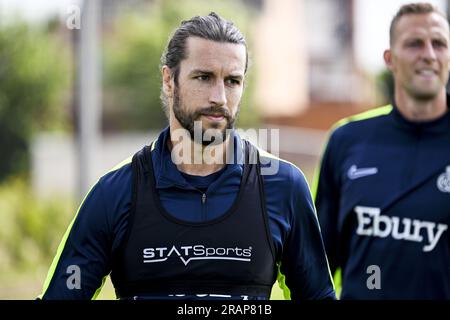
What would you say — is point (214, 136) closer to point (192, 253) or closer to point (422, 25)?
point (192, 253)

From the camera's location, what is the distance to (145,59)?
31938 millimetres

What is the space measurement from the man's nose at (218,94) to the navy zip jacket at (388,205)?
177cm

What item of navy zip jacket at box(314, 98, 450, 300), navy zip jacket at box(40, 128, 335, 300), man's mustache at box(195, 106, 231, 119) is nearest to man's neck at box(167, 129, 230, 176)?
navy zip jacket at box(40, 128, 335, 300)

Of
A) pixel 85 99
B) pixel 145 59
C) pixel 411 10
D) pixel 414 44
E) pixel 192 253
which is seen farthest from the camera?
pixel 145 59

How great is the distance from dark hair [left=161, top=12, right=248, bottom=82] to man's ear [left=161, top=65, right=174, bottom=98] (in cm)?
3

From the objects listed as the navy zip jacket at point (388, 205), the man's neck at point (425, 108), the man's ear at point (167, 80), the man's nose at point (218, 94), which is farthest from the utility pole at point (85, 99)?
the man's nose at point (218, 94)

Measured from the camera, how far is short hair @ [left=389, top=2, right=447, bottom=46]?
5.48m

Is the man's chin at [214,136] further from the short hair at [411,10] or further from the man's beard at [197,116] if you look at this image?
the short hair at [411,10]

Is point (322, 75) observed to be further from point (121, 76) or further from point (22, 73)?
point (22, 73)

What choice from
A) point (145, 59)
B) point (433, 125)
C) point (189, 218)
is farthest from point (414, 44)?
point (145, 59)

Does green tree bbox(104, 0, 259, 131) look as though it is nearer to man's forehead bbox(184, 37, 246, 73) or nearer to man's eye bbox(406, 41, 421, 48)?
man's eye bbox(406, 41, 421, 48)

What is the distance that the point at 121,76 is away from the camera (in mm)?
32688

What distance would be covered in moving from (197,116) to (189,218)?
0.42m
